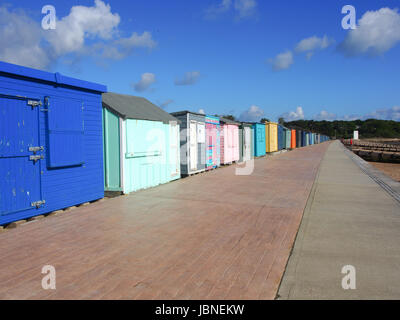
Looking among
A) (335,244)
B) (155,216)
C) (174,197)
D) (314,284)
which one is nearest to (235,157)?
(174,197)

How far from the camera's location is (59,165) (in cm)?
680

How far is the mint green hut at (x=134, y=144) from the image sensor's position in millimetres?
8898

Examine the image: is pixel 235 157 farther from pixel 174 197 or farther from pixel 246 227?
pixel 246 227

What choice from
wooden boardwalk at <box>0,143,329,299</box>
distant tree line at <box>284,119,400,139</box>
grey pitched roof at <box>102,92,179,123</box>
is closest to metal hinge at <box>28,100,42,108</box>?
wooden boardwalk at <box>0,143,329,299</box>

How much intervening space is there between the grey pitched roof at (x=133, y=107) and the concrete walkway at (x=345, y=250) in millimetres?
5390

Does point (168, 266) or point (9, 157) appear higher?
point (9, 157)

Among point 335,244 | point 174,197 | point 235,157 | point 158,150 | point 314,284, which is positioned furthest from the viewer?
point 235,157

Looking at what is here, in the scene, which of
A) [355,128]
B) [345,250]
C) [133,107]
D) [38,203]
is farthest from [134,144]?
[355,128]

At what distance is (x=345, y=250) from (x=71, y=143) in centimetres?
580

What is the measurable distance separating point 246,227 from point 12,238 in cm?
388

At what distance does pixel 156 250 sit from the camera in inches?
182

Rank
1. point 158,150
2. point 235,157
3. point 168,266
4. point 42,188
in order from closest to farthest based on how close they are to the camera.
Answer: point 168,266 < point 42,188 < point 158,150 < point 235,157

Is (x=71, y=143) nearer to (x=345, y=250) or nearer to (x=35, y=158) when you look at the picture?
(x=35, y=158)

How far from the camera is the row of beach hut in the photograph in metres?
5.87
